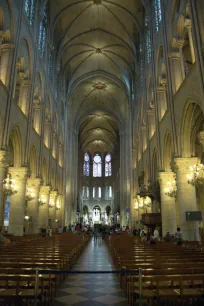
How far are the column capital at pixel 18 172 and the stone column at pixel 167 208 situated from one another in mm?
9538

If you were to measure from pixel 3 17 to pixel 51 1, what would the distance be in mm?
14207

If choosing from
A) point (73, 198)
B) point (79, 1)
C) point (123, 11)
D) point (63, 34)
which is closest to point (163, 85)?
point (123, 11)

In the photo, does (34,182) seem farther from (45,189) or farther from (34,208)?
(45,189)

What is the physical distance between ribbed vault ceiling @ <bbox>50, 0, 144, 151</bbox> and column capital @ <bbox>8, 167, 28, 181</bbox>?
17790 mm

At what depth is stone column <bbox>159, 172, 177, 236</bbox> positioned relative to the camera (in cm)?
1766

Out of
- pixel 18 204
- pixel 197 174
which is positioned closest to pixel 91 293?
pixel 197 174

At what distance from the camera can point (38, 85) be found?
75.8 feet

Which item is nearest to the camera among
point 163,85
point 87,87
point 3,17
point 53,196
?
point 3,17

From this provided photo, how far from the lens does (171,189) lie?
17.2m

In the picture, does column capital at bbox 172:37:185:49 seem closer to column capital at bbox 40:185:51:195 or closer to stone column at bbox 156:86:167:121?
stone column at bbox 156:86:167:121

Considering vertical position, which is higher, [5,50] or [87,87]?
[87,87]

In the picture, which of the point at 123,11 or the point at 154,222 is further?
the point at 123,11

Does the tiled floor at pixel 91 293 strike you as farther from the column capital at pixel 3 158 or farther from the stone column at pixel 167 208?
the stone column at pixel 167 208

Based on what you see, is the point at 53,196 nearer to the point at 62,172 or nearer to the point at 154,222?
the point at 62,172
